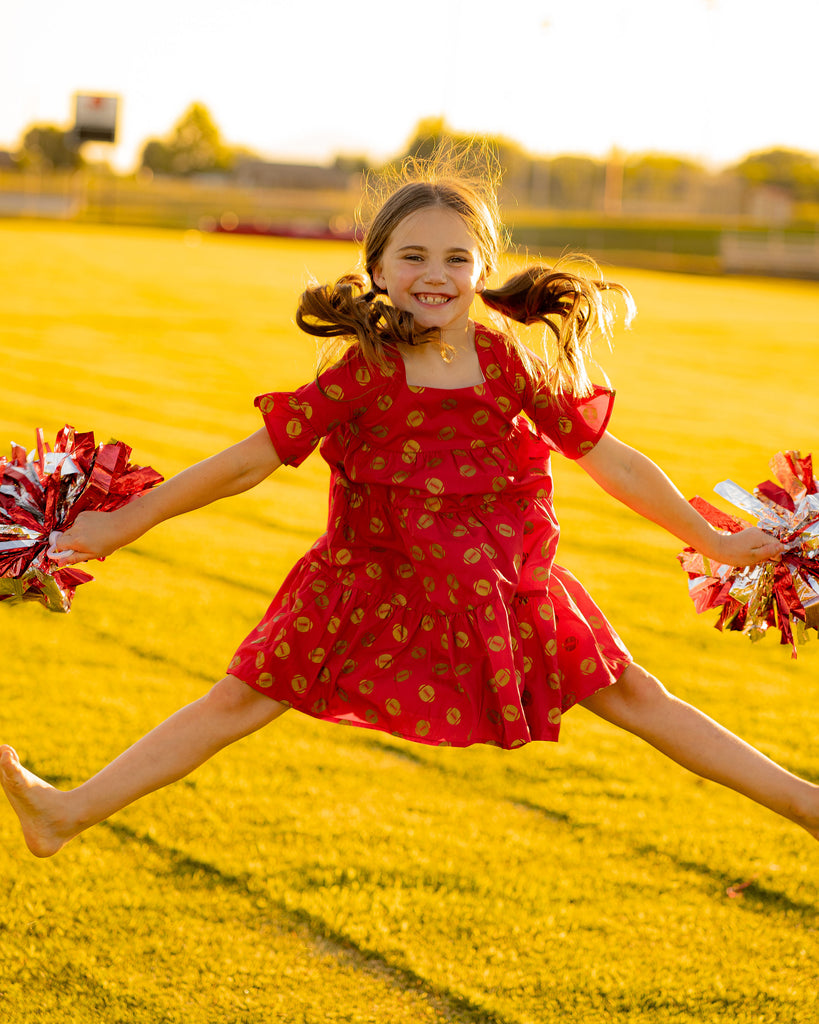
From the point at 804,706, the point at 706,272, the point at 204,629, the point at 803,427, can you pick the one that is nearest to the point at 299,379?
the point at 803,427

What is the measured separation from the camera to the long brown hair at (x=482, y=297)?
257 centimetres

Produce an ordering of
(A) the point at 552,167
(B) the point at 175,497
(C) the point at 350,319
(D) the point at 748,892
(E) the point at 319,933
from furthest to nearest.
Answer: (A) the point at 552,167 < (D) the point at 748,892 < (E) the point at 319,933 < (C) the point at 350,319 < (B) the point at 175,497

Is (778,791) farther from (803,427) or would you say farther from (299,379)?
(299,379)

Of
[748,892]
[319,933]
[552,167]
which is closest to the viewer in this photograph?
[319,933]

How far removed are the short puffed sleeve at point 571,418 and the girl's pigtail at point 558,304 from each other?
0.11 meters

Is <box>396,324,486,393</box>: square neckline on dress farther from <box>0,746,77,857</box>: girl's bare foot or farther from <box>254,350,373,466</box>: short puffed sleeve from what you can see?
<box>0,746,77,857</box>: girl's bare foot

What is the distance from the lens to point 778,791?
253 centimetres

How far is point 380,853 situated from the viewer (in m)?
3.20

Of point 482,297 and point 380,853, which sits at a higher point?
point 482,297

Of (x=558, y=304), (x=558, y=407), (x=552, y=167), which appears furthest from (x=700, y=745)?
(x=552, y=167)

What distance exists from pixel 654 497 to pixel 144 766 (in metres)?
1.18

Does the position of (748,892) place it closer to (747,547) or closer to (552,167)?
(747,547)

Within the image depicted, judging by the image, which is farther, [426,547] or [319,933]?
[319,933]

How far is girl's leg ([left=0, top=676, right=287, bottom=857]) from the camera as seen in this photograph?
249 centimetres
